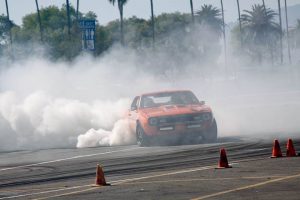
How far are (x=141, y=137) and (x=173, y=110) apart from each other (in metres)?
1.14

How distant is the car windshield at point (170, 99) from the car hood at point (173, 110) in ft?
1.41

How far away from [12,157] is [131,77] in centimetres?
1709

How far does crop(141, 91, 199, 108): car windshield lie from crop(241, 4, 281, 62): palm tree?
66.6m

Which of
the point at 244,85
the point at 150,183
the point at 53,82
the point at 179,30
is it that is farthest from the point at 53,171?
the point at 179,30

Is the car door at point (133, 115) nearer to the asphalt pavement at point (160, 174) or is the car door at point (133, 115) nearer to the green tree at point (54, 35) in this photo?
the asphalt pavement at point (160, 174)

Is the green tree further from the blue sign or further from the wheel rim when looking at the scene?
the wheel rim

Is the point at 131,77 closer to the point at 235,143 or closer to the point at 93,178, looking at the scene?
the point at 235,143

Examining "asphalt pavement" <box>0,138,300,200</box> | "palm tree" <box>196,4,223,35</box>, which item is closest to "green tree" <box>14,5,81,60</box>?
"palm tree" <box>196,4,223,35</box>

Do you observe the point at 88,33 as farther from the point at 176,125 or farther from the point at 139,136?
the point at 176,125

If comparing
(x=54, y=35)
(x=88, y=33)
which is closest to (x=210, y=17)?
(x=54, y=35)

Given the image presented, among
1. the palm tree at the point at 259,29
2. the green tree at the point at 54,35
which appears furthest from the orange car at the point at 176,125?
the palm tree at the point at 259,29

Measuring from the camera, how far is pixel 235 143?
21.7 meters

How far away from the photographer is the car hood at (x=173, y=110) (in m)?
23.3

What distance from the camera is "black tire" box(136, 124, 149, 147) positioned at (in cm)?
2330
